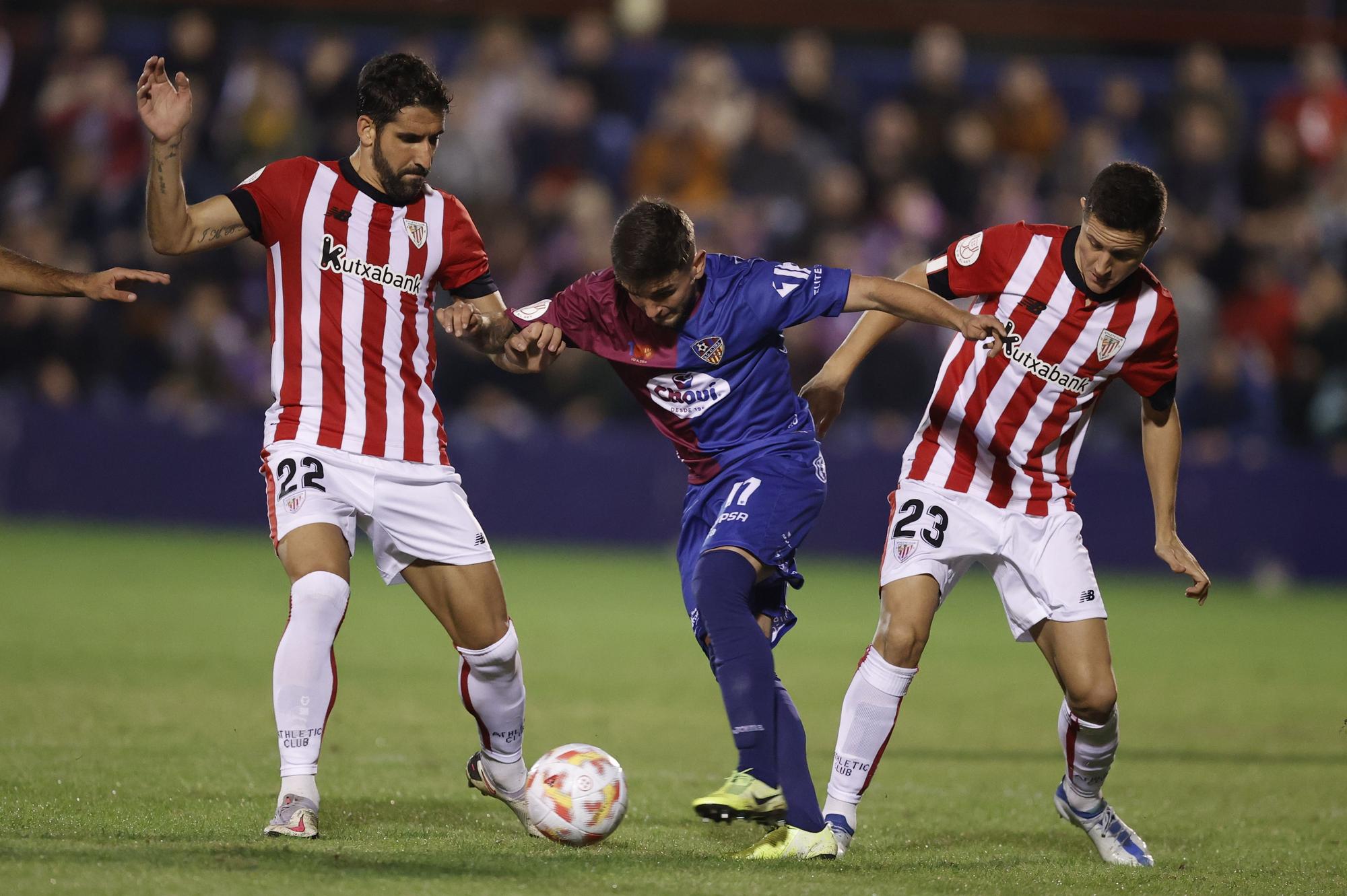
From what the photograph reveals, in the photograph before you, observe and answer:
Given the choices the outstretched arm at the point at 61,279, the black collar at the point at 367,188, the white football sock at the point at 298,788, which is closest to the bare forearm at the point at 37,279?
the outstretched arm at the point at 61,279

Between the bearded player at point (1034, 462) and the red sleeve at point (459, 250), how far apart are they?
1.25 meters

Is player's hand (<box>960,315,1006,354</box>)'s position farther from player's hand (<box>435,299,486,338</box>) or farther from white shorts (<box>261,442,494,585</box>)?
white shorts (<box>261,442,494,585</box>)

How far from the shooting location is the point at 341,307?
5406 mm

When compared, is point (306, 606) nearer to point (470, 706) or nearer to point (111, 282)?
point (470, 706)

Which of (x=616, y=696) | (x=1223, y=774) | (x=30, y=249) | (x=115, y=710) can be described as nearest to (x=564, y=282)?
(x=30, y=249)

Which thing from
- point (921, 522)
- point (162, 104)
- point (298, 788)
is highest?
point (162, 104)

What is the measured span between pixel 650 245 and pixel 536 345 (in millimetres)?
576

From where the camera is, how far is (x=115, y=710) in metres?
7.48

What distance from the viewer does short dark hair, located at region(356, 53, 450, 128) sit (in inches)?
208

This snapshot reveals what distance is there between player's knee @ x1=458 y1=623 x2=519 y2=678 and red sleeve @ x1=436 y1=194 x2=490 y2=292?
1.20 meters

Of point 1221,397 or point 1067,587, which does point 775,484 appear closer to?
point 1067,587

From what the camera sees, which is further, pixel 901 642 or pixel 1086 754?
pixel 1086 754

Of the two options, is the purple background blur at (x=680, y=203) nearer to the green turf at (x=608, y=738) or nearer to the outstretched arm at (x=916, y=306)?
the green turf at (x=608, y=738)

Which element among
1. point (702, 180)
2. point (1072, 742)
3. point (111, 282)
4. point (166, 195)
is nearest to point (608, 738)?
point (1072, 742)
